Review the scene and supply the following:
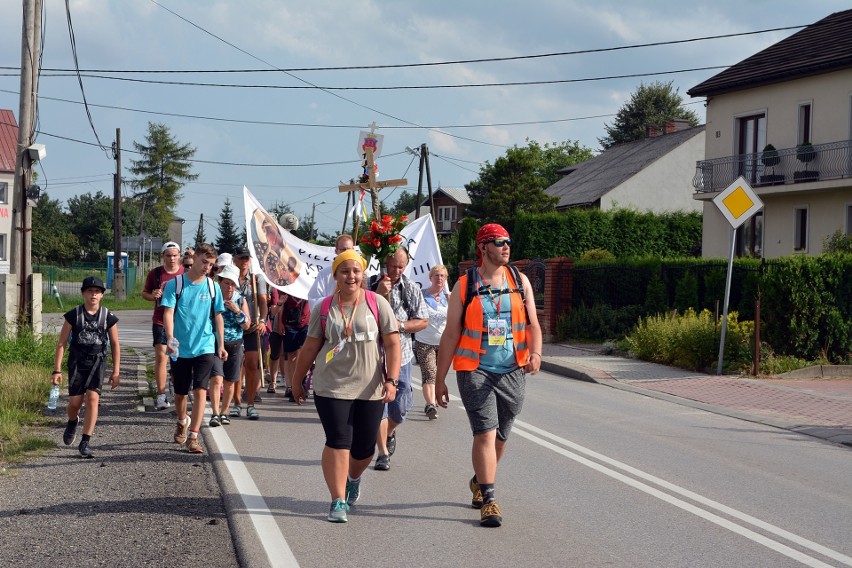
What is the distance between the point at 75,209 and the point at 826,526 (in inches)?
4154

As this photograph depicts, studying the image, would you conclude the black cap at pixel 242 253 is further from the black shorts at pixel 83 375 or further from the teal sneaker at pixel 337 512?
the teal sneaker at pixel 337 512

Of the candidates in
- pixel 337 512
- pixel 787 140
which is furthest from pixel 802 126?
pixel 337 512

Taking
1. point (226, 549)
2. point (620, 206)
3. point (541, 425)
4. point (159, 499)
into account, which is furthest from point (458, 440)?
point (620, 206)

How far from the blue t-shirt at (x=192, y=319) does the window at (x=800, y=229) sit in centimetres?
2575

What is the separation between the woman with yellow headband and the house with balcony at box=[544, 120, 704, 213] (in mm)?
40844

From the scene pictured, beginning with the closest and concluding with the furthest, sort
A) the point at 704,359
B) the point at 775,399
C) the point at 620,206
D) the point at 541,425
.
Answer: the point at 541,425 < the point at 775,399 < the point at 704,359 < the point at 620,206

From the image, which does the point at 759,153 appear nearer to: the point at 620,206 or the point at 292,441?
the point at 620,206

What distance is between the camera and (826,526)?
6574 millimetres

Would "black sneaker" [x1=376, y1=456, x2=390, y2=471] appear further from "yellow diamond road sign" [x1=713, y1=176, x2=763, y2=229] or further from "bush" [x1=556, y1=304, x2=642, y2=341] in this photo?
"bush" [x1=556, y1=304, x2=642, y2=341]

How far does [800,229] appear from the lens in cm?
3125

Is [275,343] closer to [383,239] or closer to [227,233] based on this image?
[383,239]

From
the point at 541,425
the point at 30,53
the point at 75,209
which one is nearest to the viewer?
the point at 541,425

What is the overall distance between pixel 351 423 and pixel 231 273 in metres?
4.37

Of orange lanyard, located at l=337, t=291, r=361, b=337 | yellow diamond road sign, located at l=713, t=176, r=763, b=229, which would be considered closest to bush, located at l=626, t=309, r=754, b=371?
yellow diamond road sign, located at l=713, t=176, r=763, b=229
